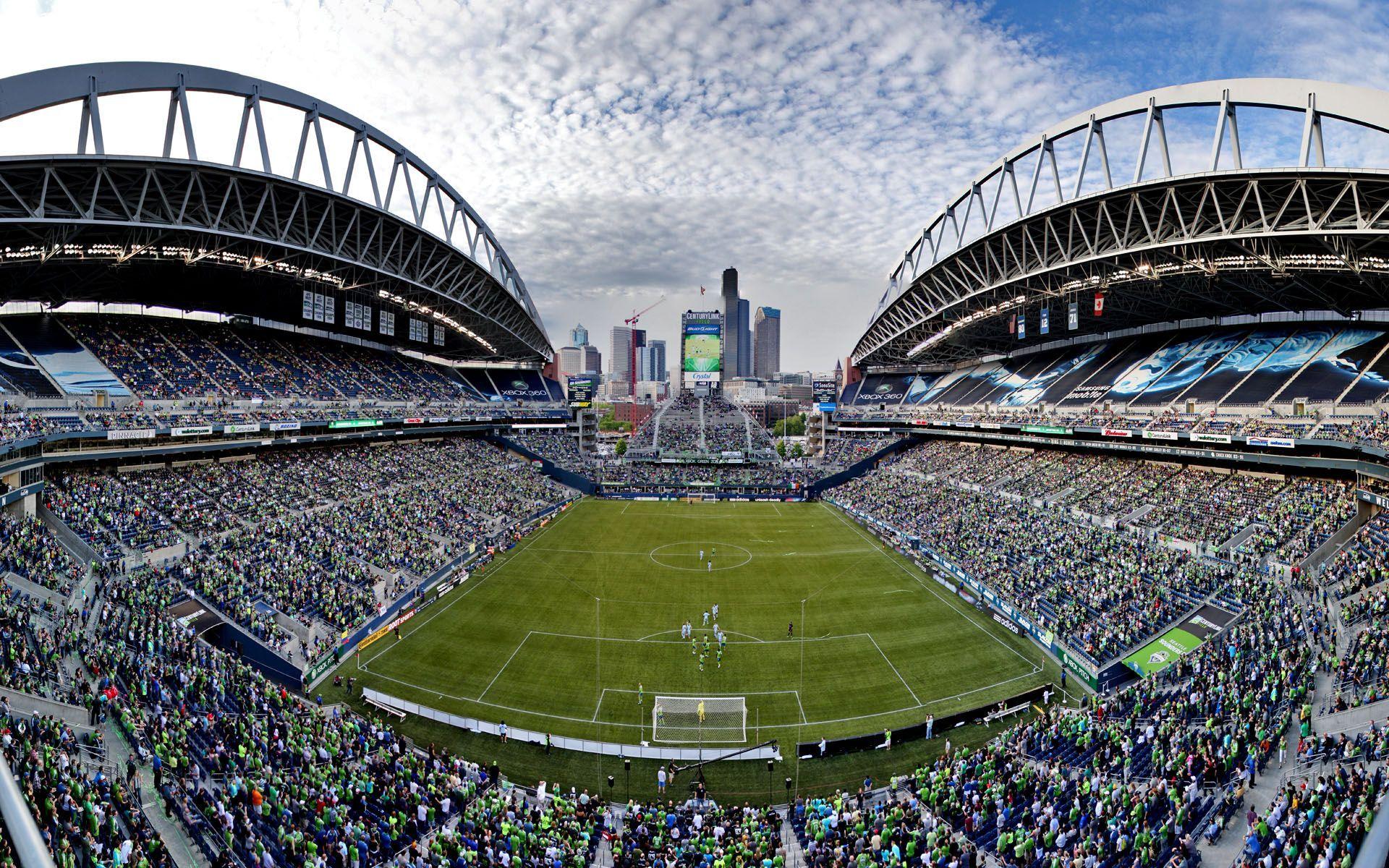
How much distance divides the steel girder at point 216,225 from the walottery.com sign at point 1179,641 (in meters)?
44.6

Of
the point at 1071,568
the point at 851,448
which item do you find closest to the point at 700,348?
the point at 851,448

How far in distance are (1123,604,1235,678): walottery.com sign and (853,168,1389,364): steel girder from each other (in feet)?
58.9

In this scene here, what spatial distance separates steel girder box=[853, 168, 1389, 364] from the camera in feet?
97.3

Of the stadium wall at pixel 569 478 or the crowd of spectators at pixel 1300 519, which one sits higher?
the crowd of spectators at pixel 1300 519

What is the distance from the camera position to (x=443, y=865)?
12625 millimetres

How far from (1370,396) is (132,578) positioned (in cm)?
6184

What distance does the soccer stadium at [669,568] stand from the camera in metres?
14.2

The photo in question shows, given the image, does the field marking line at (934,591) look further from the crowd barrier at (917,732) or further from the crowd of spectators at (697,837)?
the crowd of spectators at (697,837)

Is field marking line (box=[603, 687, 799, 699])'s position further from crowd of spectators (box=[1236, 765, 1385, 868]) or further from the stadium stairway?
crowd of spectators (box=[1236, 765, 1385, 868])

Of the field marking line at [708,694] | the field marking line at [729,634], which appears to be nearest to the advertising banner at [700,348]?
the field marking line at [729,634]

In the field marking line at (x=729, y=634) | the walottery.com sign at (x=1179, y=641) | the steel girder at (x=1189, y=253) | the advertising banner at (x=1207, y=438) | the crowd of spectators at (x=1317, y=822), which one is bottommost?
the field marking line at (x=729, y=634)

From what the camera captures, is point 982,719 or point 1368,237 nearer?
point 982,719

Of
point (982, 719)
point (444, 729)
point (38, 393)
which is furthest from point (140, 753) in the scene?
point (38, 393)

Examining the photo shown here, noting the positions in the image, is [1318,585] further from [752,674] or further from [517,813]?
[517,813]
